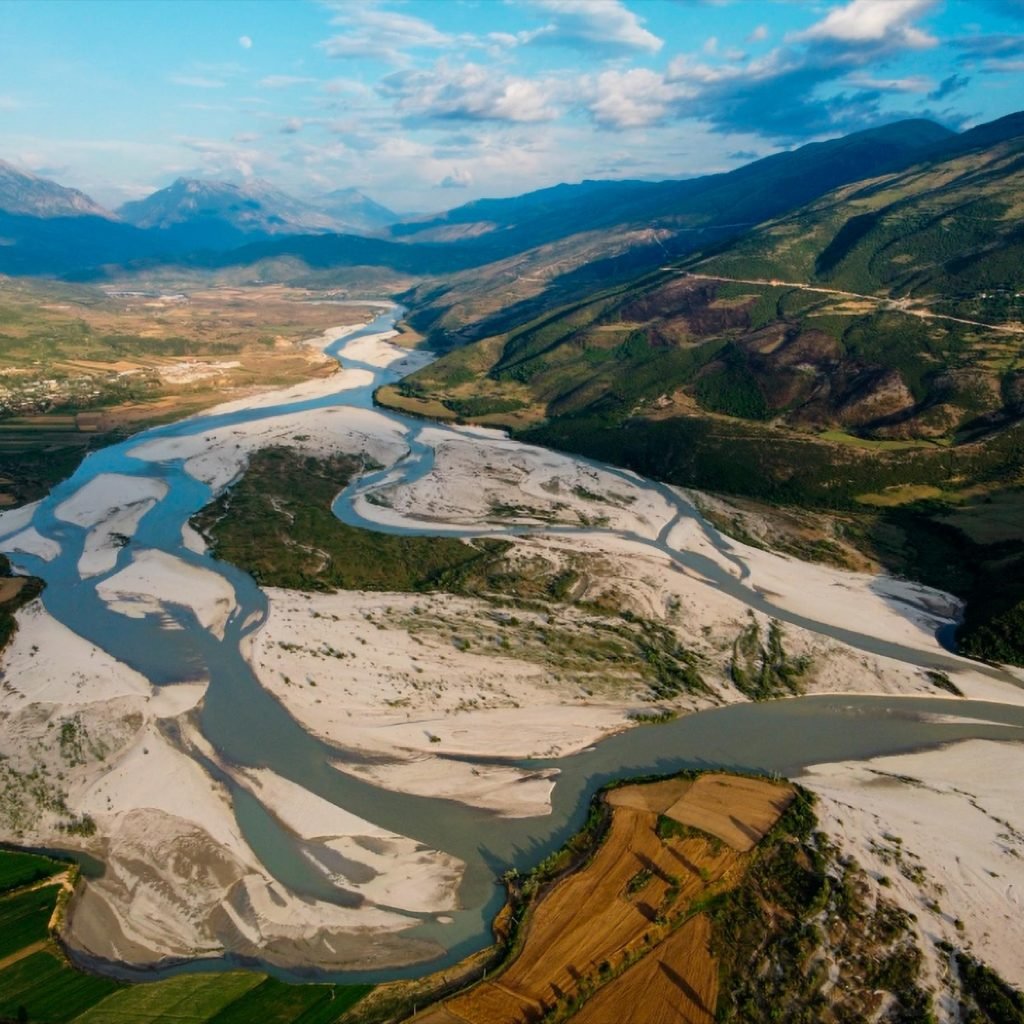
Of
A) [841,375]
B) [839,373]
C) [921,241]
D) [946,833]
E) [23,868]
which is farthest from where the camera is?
[921,241]

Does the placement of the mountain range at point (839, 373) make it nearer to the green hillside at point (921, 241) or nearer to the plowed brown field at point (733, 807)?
the green hillside at point (921, 241)

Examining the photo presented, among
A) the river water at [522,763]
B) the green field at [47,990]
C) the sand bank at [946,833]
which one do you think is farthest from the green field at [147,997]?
the sand bank at [946,833]

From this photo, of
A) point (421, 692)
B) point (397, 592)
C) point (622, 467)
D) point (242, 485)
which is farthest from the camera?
point (622, 467)

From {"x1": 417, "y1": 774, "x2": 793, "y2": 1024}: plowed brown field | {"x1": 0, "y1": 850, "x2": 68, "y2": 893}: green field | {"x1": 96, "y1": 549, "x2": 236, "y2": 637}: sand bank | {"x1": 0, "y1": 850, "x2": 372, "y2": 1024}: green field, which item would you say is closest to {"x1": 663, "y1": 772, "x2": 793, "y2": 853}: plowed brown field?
{"x1": 417, "y1": 774, "x2": 793, "y2": 1024}: plowed brown field

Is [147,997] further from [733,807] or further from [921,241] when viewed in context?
[921,241]

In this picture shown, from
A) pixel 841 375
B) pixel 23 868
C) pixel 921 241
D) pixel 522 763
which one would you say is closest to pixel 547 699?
pixel 522 763

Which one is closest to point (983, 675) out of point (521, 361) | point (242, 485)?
point (242, 485)

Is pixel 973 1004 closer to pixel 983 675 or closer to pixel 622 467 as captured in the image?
pixel 983 675
